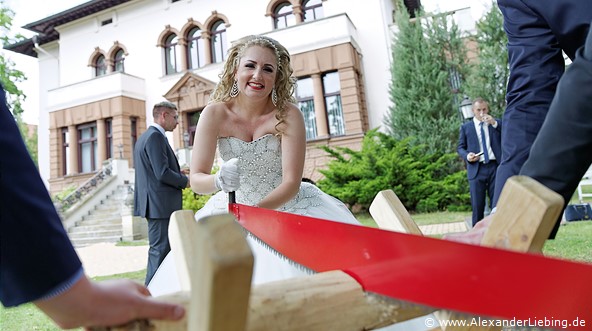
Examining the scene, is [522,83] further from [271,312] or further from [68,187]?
[68,187]

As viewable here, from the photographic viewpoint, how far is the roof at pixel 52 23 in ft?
57.8

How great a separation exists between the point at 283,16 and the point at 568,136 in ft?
51.6

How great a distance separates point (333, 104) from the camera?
45.2 feet

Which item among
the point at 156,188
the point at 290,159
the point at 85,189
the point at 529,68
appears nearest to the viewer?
the point at 529,68

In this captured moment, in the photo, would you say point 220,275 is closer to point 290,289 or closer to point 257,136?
point 290,289

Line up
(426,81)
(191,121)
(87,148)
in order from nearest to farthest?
(426,81) < (191,121) < (87,148)

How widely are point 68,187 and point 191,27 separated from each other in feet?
29.6

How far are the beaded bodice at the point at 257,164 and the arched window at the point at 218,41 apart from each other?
47.6 feet

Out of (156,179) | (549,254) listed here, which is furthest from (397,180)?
(156,179)

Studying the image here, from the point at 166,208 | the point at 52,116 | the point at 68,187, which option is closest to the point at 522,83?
the point at 166,208

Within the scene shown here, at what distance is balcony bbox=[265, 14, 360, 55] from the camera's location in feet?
43.1

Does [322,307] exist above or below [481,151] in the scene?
below

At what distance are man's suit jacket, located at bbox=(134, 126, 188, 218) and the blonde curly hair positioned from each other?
1819mm

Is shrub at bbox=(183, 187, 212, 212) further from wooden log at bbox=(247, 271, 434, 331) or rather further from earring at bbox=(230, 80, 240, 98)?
wooden log at bbox=(247, 271, 434, 331)
